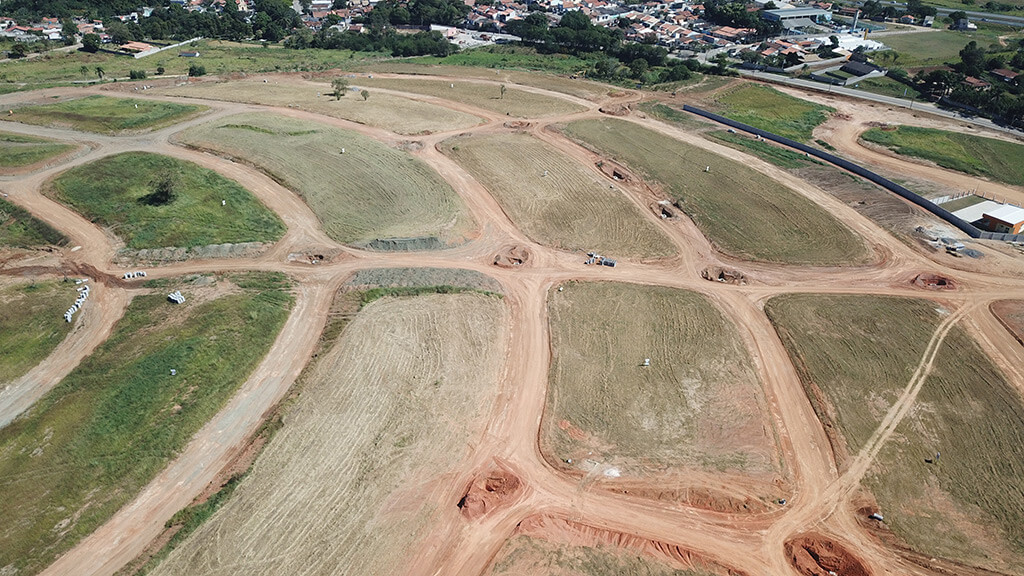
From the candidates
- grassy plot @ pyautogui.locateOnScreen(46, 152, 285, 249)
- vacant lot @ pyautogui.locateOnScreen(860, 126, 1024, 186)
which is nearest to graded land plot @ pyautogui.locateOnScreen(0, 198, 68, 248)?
grassy plot @ pyautogui.locateOnScreen(46, 152, 285, 249)

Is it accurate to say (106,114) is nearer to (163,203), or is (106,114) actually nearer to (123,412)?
(163,203)

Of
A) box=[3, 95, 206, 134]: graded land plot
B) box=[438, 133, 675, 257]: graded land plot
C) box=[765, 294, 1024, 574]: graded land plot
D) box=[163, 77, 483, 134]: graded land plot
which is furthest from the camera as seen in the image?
box=[163, 77, 483, 134]: graded land plot

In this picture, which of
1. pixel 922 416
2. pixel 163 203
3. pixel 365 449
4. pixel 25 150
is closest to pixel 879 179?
pixel 922 416

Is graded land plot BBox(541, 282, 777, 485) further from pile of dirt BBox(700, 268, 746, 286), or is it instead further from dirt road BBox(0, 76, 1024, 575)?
pile of dirt BBox(700, 268, 746, 286)

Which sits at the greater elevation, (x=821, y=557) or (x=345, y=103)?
(x=345, y=103)

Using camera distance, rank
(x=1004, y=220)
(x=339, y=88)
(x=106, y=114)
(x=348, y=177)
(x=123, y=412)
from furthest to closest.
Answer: (x=339, y=88), (x=106, y=114), (x=348, y=177), (x=1004, y=220), (x=123, y=412)

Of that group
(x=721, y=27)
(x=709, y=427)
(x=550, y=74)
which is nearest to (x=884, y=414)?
(x=709, y=427)

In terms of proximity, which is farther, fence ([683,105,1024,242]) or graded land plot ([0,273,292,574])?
fence ([683,105,1024,242])
